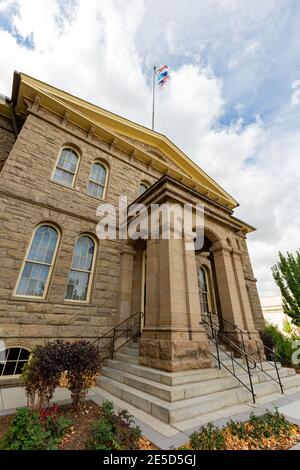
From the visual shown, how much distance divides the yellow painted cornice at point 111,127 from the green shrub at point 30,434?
8.31 m

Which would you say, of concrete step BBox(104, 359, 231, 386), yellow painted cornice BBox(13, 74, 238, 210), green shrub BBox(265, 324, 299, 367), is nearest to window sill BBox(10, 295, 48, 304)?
concrete step BBox(104, 359, 231, 386)

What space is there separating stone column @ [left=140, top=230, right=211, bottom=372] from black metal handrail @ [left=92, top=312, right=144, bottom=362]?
6.69 feet

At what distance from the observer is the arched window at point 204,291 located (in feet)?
36.5

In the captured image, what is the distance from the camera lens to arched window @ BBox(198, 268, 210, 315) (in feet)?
36.5

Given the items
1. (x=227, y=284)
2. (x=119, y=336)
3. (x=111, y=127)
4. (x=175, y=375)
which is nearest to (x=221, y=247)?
(x=227, y=284)

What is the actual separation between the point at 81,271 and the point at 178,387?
491 centimetres

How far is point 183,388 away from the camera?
13.8 feet

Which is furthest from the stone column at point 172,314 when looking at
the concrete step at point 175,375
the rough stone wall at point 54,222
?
the rough stone wall at point 54,222

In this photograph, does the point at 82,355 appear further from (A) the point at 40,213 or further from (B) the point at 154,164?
(B) the point at 154,164

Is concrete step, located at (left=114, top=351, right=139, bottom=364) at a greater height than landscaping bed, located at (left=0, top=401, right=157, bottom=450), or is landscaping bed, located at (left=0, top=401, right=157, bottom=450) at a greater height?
concrete step, located at (left=114, top=351, right=139, bottom=364)

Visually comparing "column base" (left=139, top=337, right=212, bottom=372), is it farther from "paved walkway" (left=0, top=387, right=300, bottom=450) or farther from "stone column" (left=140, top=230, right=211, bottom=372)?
"paved walkway" (left=0, top=387, right=300, bottom=450)

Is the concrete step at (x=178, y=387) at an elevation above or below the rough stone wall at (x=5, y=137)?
below

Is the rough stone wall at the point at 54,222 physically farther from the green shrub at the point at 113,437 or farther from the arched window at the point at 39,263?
the green shrub at the point at 113,437
